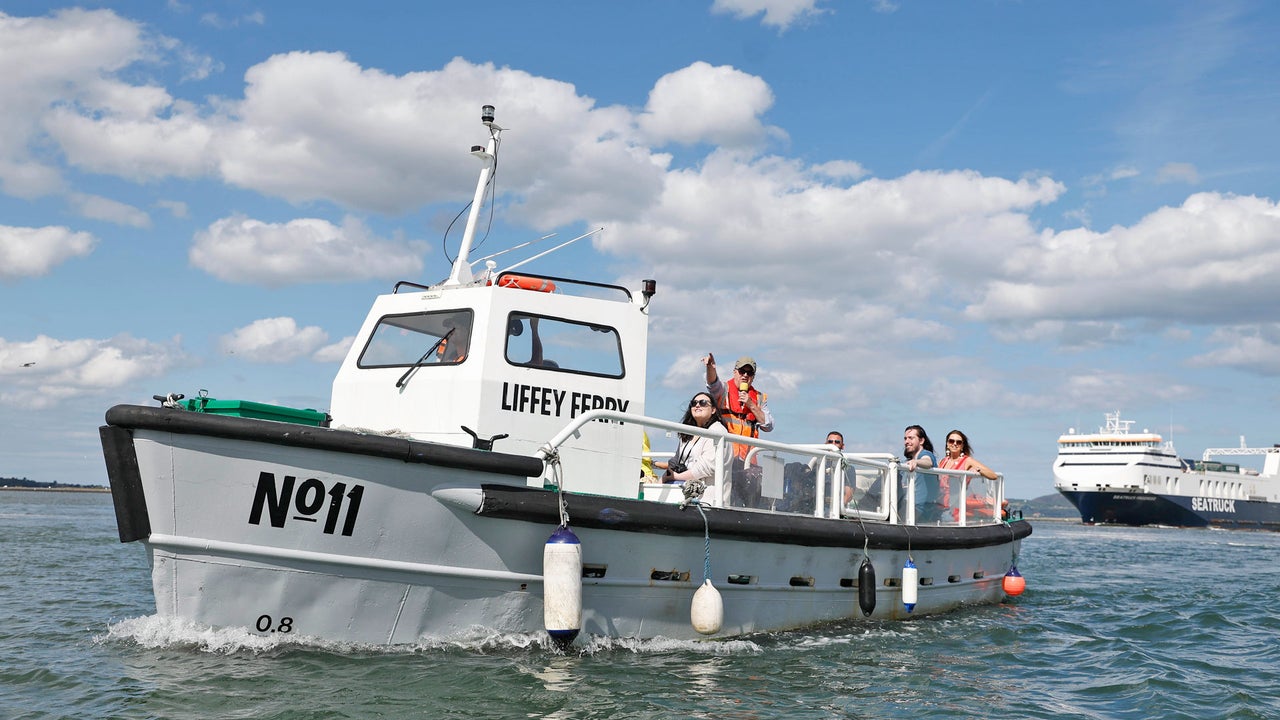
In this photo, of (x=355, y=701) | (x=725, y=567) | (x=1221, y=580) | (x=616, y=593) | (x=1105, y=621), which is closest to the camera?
(x=355, y=701)

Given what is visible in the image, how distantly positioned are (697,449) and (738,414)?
107cm

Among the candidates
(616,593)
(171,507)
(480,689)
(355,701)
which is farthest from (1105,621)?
(171,507)

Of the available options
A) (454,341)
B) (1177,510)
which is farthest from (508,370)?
(1177,510)

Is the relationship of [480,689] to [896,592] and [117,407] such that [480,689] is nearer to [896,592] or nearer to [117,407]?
[117,407]

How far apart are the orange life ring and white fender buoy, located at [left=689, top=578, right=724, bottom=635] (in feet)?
8.33

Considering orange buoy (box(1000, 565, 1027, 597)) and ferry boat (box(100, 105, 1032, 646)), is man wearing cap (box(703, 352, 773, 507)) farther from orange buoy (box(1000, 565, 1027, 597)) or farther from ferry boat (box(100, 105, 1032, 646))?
orange buoy (box(1000, 565, 1027, 597))

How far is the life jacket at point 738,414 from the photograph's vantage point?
8422 millimetres

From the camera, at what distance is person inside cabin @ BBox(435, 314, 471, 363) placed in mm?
6863

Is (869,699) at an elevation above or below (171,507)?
below

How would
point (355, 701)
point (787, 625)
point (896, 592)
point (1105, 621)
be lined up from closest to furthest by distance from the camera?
point (355, 701) → point (787, 625) → point (896, 592) → point (1105, 621)

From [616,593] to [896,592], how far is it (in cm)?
345

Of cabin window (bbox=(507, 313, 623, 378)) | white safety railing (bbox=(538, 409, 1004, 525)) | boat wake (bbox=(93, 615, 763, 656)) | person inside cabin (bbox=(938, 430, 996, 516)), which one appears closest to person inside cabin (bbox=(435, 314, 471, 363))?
cabin window (bbox=(507, 313, 623, 378))

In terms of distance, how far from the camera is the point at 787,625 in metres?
7.61

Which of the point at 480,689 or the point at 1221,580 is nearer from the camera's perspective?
the point at 480,689
